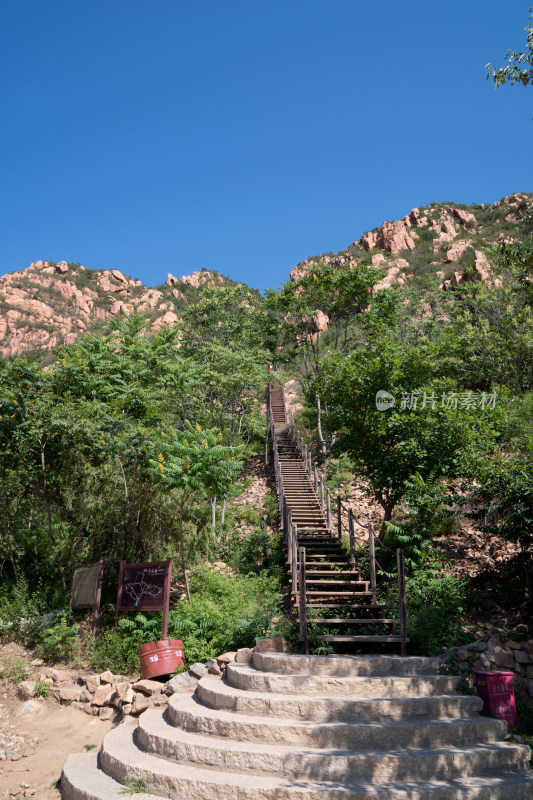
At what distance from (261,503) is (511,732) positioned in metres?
13.0

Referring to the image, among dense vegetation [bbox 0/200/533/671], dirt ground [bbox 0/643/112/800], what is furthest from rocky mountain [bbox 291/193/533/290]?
dirt ground [bbox 0/643/112/800]

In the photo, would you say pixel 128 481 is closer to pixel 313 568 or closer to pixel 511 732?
pixel 313 568

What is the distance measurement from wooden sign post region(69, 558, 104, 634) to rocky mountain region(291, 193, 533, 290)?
160 ft

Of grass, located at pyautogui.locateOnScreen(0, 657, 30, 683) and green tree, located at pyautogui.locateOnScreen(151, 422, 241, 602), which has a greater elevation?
green tree, located at pyautogui.locateOnScreen(151, 422, 241, 602)

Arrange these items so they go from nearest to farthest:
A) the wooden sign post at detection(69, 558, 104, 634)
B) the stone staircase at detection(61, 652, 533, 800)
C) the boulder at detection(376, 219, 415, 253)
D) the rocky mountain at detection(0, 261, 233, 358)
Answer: the stone staircase at detection(61, 652, 533, 800) < the wooden sign post at detection(69, 558, 104, 634) < the rocky mountain at detection(0, 261, 233, 358) < the boulder at detection(376, 219, 415, 253)

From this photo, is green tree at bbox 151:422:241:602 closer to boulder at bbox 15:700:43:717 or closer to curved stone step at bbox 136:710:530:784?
boulder at bbox 15:700:43:717

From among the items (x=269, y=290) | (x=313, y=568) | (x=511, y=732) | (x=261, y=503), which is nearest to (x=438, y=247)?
(x=269, y=290)

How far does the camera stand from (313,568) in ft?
39.0

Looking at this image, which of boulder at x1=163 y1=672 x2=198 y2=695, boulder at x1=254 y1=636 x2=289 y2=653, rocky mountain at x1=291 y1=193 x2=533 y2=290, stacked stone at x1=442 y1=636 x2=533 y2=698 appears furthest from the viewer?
rocky mountain at x1=291 y1=193 x2=533 y2=290

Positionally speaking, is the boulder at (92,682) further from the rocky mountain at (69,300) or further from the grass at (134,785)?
the rocky mountain at (69,300)

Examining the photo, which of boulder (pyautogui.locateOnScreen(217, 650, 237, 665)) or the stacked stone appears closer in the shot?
the stacked stone

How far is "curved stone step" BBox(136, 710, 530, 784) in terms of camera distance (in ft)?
18.4

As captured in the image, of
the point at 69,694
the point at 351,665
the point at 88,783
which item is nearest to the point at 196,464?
the point at 69,694

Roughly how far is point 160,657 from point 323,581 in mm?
3322
